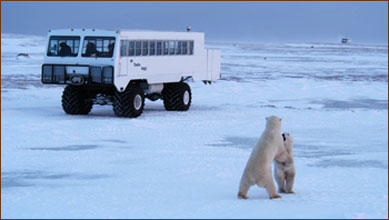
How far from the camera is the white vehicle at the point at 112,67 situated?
18.8 meters

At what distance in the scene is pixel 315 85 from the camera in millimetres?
31500

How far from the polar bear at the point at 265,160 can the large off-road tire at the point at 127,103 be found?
1009 cm

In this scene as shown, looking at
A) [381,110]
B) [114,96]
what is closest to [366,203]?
[114,96]

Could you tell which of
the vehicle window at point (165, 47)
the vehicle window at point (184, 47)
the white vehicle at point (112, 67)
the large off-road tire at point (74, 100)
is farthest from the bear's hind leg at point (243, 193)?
the vehicle window at point (184, 47)

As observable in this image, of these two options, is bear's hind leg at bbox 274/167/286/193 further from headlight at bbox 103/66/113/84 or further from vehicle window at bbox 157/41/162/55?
vehicle window at bbox 157/41/162/55

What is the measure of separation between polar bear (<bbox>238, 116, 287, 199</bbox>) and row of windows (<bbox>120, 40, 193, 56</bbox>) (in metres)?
10.4

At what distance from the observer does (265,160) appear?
8.84 metres

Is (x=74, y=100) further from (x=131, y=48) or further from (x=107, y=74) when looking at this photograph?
(x=131, y=48)

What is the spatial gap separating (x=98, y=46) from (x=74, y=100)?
166cm

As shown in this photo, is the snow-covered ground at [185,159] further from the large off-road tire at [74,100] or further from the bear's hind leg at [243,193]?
the large off-road tire at [74,100]

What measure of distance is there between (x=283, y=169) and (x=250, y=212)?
3.80 ft

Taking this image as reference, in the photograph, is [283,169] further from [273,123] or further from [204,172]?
[204,172]

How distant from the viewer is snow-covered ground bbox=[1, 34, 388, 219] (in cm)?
887

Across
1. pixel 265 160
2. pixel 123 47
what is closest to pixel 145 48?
pixel 123 47
